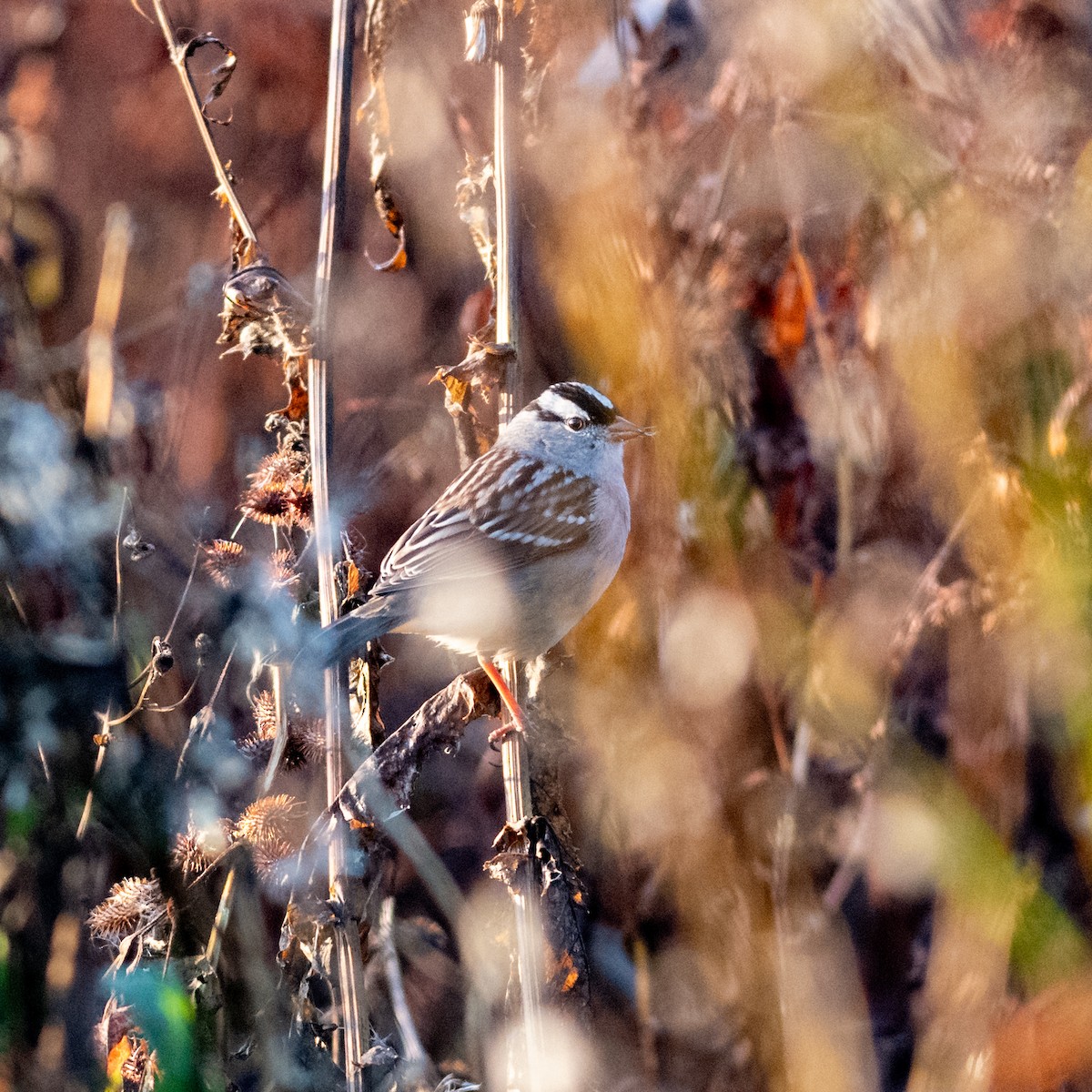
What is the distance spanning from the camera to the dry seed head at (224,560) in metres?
1.40

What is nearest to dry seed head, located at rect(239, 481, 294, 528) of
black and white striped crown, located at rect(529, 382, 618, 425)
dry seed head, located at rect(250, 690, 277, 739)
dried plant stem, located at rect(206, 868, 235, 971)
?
dry seed head, located at rect(250, 690, 277, 739)

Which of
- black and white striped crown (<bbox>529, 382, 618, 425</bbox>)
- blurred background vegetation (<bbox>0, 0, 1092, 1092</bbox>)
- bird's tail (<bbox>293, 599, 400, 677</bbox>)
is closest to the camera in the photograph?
bird's tail (<bbox>293, 599, 400, 677</bbox>)

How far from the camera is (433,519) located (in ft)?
4.64

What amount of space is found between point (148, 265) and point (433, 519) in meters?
0.87

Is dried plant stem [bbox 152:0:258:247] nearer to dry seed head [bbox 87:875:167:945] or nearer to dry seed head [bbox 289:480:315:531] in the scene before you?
dry seed head [bbox 289:480:315:531]

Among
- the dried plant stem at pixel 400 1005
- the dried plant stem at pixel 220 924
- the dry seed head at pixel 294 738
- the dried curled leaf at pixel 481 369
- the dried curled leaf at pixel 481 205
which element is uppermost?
the dried curled leaf at pixel 481 205

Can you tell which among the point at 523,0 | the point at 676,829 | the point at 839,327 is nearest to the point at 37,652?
the point at 676,829

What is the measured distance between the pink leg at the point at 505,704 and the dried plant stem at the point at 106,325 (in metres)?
0.95

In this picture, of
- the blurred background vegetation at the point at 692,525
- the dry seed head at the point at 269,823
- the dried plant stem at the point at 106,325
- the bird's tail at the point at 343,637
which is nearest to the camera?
the bird's tail at the point at 343,637

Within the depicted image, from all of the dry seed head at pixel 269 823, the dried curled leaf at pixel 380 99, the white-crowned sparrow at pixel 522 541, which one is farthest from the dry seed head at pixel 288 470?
the dry seed head at pixel 269 823

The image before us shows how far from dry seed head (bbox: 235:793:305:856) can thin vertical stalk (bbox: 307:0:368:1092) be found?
0.11 m

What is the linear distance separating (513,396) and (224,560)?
0.53 meters

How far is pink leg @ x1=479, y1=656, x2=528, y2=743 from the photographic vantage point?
3.89ft

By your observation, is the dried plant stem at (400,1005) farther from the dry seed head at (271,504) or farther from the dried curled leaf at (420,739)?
the dry seed head at (271,504)
